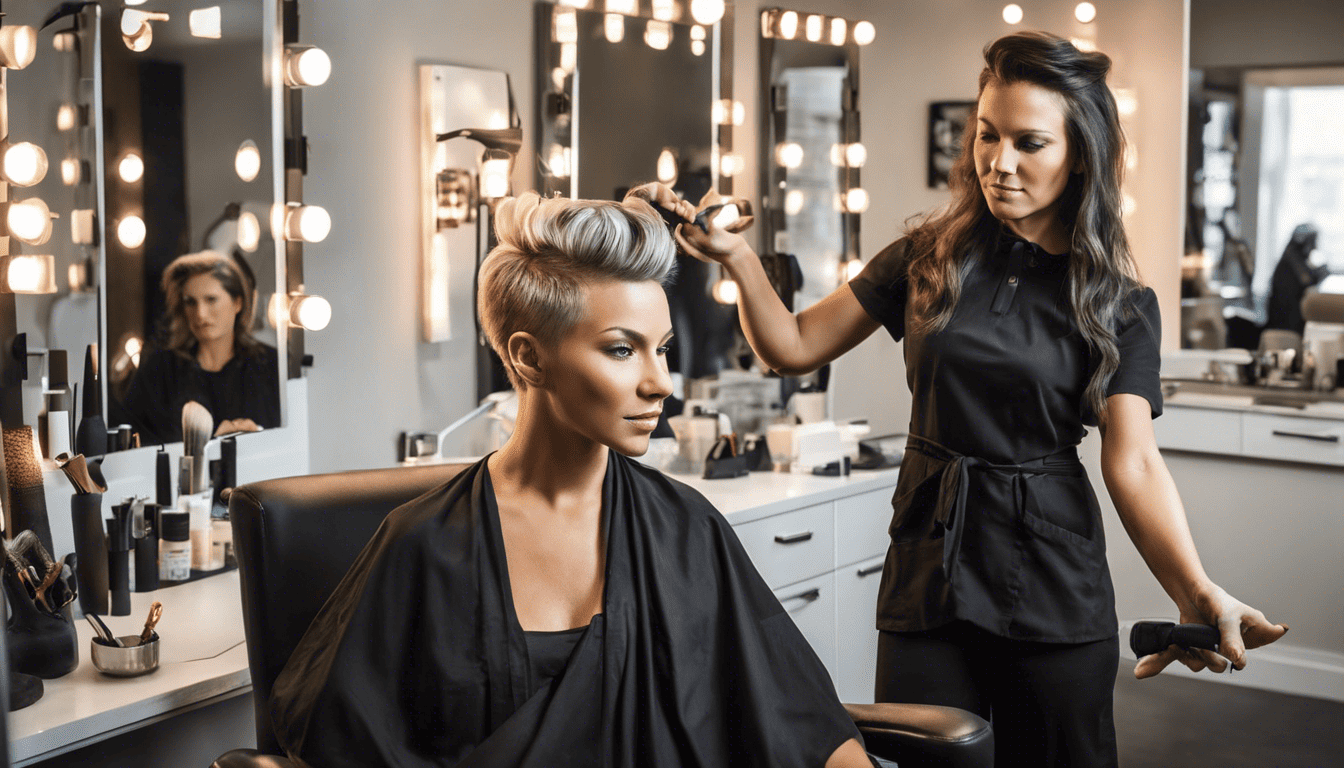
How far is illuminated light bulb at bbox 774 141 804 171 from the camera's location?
3213 millimetres

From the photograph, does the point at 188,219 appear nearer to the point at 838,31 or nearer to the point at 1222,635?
the point at 1222,635

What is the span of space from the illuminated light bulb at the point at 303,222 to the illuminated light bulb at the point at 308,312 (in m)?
0.11

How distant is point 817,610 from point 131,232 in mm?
1560

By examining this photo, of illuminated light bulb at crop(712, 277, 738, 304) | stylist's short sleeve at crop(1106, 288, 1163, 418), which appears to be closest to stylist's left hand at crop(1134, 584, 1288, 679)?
stylist's short sleeve at crop(1106, 288, 1163, 418)

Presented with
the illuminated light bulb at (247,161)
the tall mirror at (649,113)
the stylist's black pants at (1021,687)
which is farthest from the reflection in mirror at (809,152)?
the stylist's black pants at (1021,687)

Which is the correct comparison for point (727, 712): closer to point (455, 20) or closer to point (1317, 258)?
point (455, 20)

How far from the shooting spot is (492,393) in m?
2.61

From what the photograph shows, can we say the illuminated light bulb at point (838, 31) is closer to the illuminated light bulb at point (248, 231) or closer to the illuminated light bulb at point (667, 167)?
the illuminated light bulb at point (667, 167)

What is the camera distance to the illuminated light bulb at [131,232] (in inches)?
76.6

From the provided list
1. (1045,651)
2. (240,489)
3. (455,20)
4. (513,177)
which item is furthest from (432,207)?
(1045,651)

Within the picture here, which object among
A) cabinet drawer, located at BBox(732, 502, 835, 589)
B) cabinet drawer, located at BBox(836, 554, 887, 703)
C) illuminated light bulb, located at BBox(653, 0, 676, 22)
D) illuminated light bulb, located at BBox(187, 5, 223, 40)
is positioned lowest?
cabinet drawer, located at BBox(836, 554, 887, 703)

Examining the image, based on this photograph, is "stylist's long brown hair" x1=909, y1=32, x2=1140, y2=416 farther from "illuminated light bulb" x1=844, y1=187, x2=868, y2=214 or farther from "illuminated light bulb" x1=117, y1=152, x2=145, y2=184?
"illuminated light bulb" x1=844, y1=187, x2=868, y2=214

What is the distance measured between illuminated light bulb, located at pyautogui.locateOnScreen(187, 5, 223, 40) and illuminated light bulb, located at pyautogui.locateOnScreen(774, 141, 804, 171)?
1.53 meters

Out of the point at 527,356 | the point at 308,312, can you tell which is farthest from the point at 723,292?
the point at 527,356
